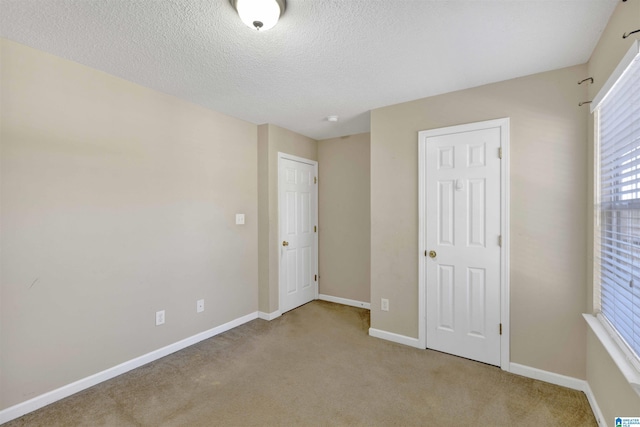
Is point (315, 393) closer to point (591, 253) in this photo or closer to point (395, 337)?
point (395, 337)

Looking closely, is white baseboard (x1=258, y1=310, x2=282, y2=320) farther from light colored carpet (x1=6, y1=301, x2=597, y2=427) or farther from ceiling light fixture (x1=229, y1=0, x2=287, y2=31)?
ceiling light fixture (x1=229, y1=0, x2=287, y2=31)

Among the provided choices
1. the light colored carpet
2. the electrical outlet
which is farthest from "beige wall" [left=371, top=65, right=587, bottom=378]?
the electrical outlet

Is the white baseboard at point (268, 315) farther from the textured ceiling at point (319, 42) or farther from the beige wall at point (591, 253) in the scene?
the beige wall at point (591, 253)

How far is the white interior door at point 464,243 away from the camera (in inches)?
96.0

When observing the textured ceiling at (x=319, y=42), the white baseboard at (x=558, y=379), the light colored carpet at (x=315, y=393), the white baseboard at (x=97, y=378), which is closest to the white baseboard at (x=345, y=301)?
the light colored carpet at (x=315, y=393)

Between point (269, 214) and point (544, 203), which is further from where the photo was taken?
point (269, 214)

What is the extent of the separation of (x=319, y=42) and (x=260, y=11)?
0.49 metres

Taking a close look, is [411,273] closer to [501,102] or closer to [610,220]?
[610,220]

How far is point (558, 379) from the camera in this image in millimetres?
2182

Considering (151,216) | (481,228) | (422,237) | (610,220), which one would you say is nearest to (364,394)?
(422,237)

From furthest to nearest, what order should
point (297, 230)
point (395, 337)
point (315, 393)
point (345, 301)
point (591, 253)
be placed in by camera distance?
point (345, 301), point (297, 230), point (395, 337), point (315, 393), point (591, 253)

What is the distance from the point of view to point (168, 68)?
2188mm

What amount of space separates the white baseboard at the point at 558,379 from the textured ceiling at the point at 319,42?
2.32 metres

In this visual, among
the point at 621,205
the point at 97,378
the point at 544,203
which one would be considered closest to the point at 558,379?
the point at 544,203
